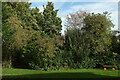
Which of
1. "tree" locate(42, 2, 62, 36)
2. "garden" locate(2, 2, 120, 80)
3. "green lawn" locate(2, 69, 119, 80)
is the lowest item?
"green lawn" locate(2, 69, 119, 80)

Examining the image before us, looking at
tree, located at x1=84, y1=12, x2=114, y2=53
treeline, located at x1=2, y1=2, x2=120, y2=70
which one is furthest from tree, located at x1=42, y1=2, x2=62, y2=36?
tree, located at x1=84, y1=12, x2=114, y2=53

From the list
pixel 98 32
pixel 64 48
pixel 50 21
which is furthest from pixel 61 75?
pixel 50 21

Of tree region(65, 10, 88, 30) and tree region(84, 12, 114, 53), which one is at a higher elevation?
tree region(65, 10, 88, 30)

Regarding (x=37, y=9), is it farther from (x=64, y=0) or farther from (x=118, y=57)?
(x=118, y=57)

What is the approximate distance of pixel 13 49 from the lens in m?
16.0

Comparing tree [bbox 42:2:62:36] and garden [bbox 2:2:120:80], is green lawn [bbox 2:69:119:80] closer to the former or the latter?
A: garden [bbox 2:2:120:80]

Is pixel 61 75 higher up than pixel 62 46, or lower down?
lower down

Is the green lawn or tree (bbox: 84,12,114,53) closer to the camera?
the green lawn

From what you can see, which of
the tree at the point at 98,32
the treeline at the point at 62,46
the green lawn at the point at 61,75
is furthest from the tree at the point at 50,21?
the green lawn at the point at 61,75

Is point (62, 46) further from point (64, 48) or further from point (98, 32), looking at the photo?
point (98, 32)

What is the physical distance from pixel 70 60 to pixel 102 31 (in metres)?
4.27

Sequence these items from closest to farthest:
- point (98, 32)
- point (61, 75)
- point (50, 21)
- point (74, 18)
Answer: point (61, 75) < point (98, 32) < point (50, 21) < point (74, 18)

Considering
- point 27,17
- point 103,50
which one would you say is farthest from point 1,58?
point 103,50

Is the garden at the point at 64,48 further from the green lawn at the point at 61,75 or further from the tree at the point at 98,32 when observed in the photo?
the green lawn at the point at 61,75
